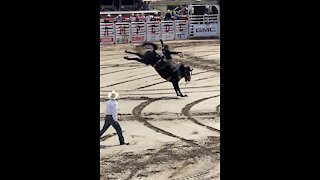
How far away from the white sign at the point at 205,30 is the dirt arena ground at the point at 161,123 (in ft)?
8.71

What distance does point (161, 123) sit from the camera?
26.8 feet

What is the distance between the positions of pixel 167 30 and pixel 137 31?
3.35ft

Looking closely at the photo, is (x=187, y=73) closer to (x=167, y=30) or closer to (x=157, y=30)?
(x=157, y=30)

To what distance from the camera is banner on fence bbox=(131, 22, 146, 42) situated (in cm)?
1493

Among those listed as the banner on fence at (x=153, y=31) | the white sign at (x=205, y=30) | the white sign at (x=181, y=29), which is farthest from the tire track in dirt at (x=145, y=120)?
the white sign at (x=205, y=30)

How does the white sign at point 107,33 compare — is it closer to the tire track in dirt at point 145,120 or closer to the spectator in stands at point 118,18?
the spectator in stands at point 118,18

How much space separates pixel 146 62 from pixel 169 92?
131cm

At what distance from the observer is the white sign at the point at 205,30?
16.3 metres

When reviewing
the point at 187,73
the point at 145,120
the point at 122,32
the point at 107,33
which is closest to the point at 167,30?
the point at 122,32
